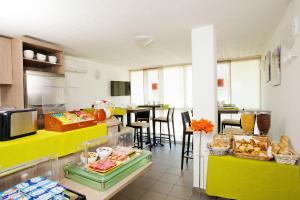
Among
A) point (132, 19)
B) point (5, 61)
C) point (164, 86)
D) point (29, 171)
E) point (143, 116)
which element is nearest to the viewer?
point (29, 171)

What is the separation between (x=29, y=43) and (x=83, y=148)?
7.53 feet

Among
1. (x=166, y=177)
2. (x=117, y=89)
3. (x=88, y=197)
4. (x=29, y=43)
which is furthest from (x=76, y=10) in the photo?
(x=117, y=89)

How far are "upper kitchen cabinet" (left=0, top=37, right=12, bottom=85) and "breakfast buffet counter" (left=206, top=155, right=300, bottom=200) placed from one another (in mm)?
3227

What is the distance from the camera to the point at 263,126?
84.4 inches

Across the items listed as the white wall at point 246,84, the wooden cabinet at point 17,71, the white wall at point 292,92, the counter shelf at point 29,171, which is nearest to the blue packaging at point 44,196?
the counter shelf at point 29,171

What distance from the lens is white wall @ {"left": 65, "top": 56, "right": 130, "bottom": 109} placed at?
4422mm

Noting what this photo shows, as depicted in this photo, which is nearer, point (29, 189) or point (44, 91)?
point (29, 189)

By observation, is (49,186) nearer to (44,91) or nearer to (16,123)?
(16,123)

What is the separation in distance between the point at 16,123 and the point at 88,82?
4021 mm

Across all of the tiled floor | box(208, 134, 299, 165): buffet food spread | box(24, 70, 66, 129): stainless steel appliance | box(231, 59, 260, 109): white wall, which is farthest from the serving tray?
box(231, 59, 260, 109): white wall

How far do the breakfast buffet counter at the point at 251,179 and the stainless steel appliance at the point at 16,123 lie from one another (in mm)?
1847

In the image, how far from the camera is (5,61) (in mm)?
2697

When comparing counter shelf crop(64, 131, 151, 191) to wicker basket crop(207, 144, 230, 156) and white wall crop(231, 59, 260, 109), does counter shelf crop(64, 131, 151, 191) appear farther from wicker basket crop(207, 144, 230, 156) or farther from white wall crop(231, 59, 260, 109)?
white wall crop(231, 59, 260, 109)

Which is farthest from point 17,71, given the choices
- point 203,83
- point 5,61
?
point 203,83
